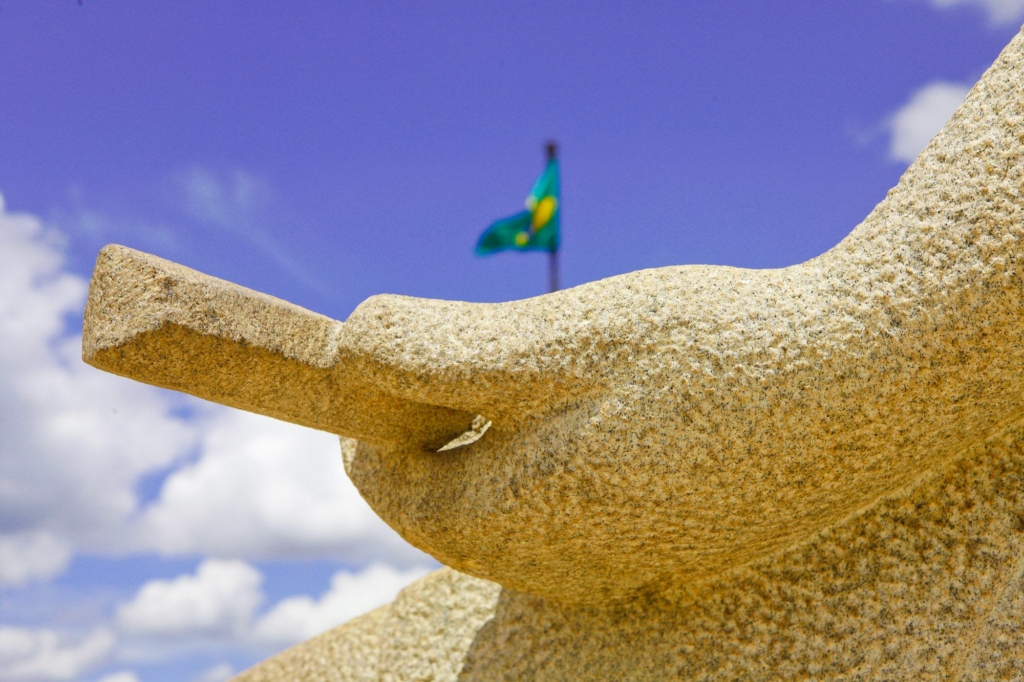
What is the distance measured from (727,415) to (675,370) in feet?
0.51

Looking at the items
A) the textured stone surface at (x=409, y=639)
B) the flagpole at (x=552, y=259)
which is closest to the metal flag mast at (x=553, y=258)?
the flagpole at (x=552, y=259)

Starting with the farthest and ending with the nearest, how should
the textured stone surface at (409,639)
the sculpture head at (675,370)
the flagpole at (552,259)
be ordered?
1. the flagpole at (552,259)
2. the textured stone surface at (409,639)
3. the sculpture head at (675,370)

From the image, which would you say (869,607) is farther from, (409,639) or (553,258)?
(553,258)

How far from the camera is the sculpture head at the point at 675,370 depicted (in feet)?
7.26

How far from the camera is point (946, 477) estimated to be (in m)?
2.53

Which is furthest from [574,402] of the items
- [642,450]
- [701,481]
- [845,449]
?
[845,449]

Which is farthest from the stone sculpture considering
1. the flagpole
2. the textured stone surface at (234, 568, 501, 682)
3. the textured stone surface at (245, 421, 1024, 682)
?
the flagpole

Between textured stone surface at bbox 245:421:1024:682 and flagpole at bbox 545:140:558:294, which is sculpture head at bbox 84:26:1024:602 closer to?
textured stone surface at bbox 245:421:1024:682

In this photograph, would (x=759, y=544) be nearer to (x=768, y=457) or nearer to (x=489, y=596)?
(x=768, y=457)

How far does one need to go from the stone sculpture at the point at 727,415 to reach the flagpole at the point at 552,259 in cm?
457

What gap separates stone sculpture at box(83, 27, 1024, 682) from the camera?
2.22 m

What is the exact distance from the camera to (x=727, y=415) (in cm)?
224

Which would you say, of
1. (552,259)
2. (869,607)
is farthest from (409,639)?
(552,259)

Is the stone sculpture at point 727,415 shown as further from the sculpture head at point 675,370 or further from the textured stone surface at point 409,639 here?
the textured stone surface at point 409,639
